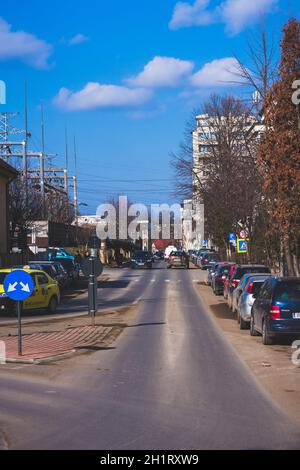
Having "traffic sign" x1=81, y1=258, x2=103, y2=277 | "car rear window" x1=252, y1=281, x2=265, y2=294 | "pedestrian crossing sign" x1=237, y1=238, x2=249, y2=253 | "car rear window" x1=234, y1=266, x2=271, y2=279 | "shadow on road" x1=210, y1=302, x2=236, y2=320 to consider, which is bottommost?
"shadow on road" x1=210, y1=302, x2=236, y2=320

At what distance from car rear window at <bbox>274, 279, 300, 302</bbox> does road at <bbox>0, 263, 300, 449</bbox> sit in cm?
161

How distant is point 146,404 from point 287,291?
6823mm

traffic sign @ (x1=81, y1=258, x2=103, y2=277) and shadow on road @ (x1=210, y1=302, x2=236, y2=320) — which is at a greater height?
traffic sign @ (x1=81, y1=258, x2=103, y2=277)

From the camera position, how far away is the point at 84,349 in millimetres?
15164

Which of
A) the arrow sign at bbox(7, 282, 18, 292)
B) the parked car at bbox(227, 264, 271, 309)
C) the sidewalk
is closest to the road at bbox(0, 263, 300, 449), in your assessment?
the sidewalk

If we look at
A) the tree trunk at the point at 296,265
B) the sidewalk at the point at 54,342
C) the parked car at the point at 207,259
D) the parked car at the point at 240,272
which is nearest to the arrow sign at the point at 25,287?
the sidewalk at the point at 54,342

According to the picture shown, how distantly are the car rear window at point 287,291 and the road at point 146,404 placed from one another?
1.61 metres

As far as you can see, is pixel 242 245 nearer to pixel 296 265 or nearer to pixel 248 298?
pixel 296 265

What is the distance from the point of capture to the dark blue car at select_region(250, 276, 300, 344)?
14883 mm

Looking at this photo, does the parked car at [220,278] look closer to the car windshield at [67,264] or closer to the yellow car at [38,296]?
the yellow car at [38,296]

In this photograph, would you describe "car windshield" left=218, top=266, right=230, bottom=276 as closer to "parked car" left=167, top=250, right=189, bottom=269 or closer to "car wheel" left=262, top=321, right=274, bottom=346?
"car wheel" left=262, top=321, right=274, bottom=346

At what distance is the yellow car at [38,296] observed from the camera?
23.4 meters

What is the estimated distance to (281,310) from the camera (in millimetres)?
14930
